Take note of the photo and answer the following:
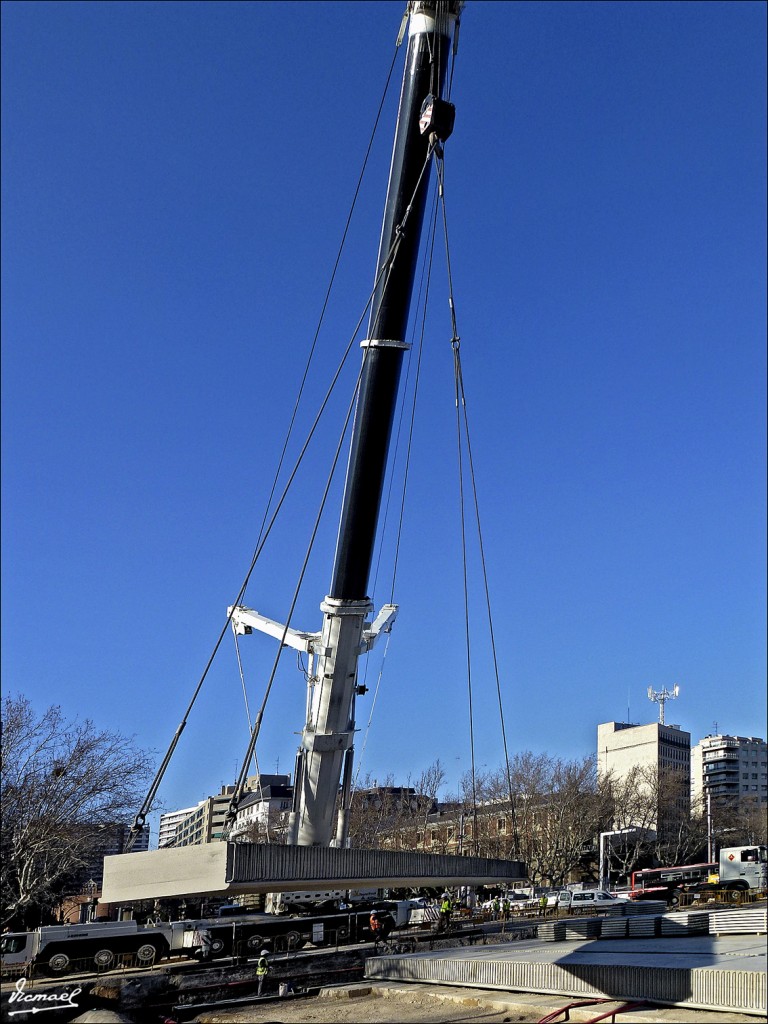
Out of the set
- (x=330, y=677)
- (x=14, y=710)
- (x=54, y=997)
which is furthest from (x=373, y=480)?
(x=14, y=710)

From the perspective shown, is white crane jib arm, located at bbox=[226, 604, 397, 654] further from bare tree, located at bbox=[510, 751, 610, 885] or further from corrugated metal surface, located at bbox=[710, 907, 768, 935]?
bare tree, located at bbox=[510, 751, 610, 885]

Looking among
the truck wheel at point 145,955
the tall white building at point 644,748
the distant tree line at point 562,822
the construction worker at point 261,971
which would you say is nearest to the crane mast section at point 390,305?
the construction worker at point 261,971

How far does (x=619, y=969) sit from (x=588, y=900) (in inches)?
851

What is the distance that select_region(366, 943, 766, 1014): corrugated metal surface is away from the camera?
16.9 metres

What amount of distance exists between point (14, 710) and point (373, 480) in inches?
1048

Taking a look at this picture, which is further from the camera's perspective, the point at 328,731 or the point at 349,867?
the point at 328,731

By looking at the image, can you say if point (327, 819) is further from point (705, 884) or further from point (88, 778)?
point (705, 884)

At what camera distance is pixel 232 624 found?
27109 millimetres

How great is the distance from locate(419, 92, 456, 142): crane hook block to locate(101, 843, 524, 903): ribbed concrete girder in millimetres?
12533

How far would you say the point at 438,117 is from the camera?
1806 cm

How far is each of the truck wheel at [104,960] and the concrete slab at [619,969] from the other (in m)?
6.87

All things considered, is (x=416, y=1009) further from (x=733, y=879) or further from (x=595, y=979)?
(x=733, y=879)

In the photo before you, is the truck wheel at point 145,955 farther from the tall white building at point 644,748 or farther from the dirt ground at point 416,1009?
the tall white building at point 644,748

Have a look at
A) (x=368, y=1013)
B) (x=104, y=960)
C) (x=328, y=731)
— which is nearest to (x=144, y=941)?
(x=104, y=960)
